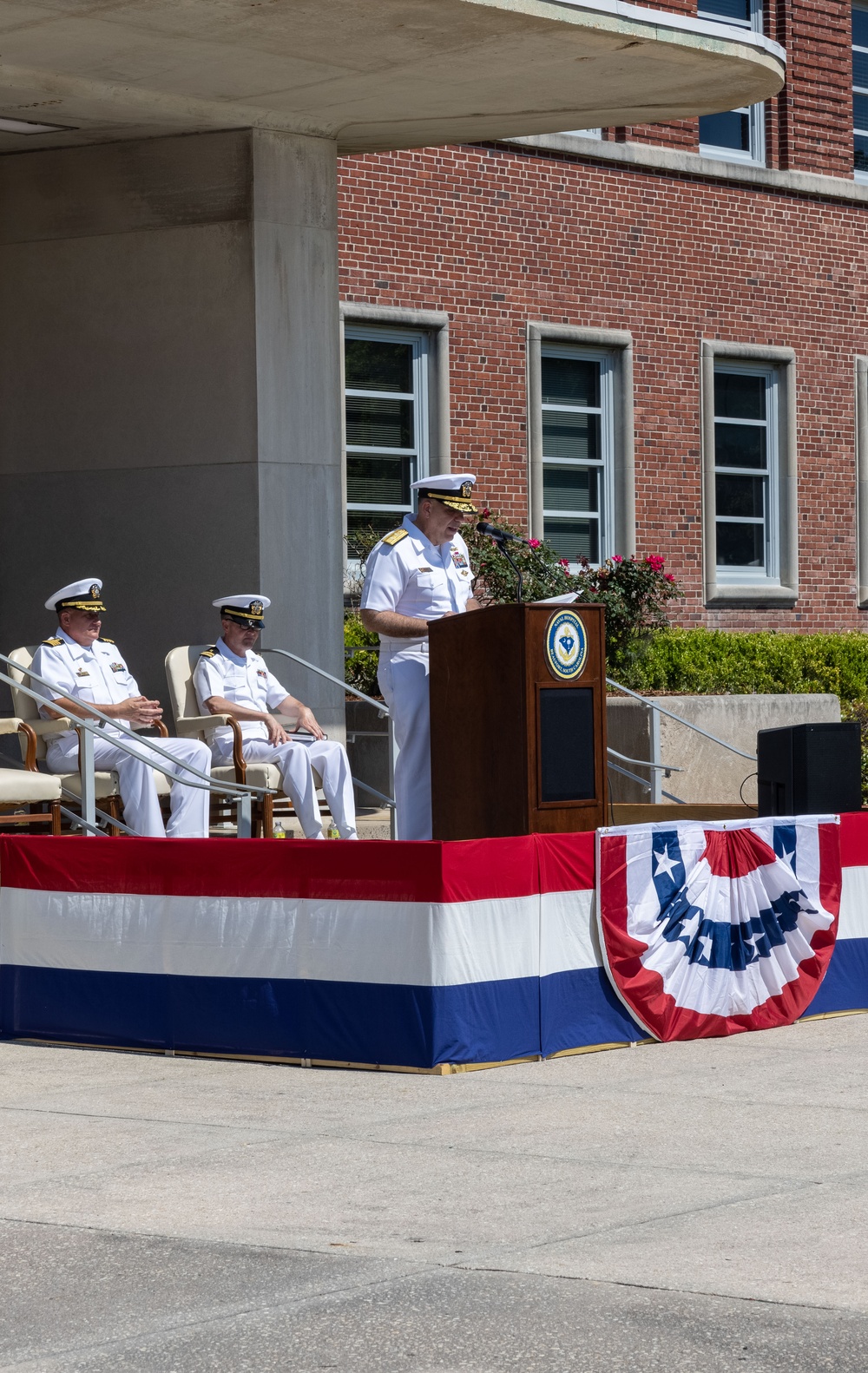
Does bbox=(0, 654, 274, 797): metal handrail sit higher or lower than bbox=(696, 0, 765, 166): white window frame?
lower

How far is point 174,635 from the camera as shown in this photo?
1238cm

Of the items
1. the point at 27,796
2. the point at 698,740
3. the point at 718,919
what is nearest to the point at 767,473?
the point at 698,740

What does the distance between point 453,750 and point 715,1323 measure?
4.38 m

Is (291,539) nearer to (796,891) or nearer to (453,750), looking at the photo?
(453,750)

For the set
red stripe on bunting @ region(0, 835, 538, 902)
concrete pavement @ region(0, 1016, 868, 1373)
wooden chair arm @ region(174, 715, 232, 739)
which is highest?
wooden chair arm @ region(174, 715, 232, 739)

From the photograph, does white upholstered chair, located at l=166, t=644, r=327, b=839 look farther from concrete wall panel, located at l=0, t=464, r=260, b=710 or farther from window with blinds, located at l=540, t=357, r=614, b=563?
window with blinds, located at l=540, t=357, r=614, b=563

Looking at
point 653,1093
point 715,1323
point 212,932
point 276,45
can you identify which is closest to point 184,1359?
point 715,1323

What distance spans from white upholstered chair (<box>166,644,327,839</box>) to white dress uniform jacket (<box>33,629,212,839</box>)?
0.62 ft

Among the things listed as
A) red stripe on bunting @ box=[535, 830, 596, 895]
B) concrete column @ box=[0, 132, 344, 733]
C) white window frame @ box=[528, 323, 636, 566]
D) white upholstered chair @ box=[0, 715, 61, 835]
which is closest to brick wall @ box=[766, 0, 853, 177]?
white window frame @ box=[528, 323, 636, 566]

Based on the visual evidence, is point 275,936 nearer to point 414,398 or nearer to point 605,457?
point 414,398

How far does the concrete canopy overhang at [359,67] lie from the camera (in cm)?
1013

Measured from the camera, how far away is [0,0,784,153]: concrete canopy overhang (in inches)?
399

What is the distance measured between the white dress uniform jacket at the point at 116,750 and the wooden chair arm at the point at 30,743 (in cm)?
20

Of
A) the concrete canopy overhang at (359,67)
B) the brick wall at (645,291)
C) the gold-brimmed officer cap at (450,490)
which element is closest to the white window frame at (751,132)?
the brick wall at (645,291)
